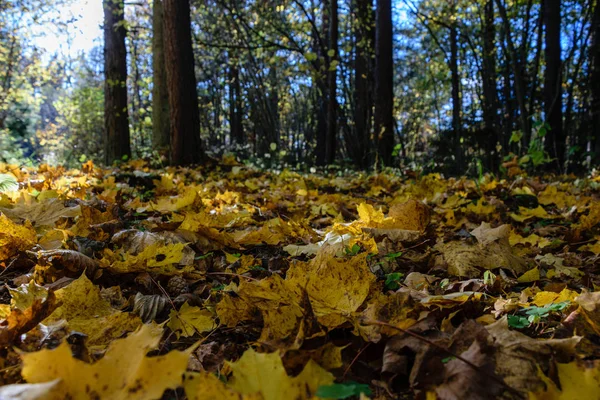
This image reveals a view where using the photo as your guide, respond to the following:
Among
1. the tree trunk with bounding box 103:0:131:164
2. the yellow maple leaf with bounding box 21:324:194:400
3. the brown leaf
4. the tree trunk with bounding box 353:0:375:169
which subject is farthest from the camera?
the tree trunk with bounding box 103:0:131:164

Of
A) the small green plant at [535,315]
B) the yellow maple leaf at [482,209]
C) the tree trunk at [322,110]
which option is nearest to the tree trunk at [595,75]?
the tree trunk at [322,110]

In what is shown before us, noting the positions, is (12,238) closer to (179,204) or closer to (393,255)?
(179,204)

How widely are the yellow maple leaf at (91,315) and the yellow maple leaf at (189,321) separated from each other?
10 centimetres

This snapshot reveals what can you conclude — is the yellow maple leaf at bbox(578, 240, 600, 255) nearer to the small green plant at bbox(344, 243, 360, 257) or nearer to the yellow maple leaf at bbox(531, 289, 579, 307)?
the yellow maple leaf at bbox(531, 289, 579, 307)

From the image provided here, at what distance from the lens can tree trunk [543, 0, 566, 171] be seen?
6.66 meters

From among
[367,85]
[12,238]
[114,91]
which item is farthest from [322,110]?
[12,238]

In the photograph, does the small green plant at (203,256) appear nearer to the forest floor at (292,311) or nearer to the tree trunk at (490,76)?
the forest floor at (292,311)

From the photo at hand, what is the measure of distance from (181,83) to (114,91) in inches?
125

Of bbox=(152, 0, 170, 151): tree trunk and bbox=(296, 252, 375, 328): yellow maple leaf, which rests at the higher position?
bbox=(152, 0, 170, 151): tree trunk

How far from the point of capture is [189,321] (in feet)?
3.40

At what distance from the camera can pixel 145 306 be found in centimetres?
108

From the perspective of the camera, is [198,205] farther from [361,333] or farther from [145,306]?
[361,333]

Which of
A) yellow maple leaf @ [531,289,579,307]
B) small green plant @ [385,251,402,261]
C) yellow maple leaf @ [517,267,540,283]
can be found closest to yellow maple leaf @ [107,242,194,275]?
small green plant @ [385,251,402,261]

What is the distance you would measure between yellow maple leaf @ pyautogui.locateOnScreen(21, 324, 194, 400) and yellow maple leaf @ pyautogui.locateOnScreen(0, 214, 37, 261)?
0.88 metres
